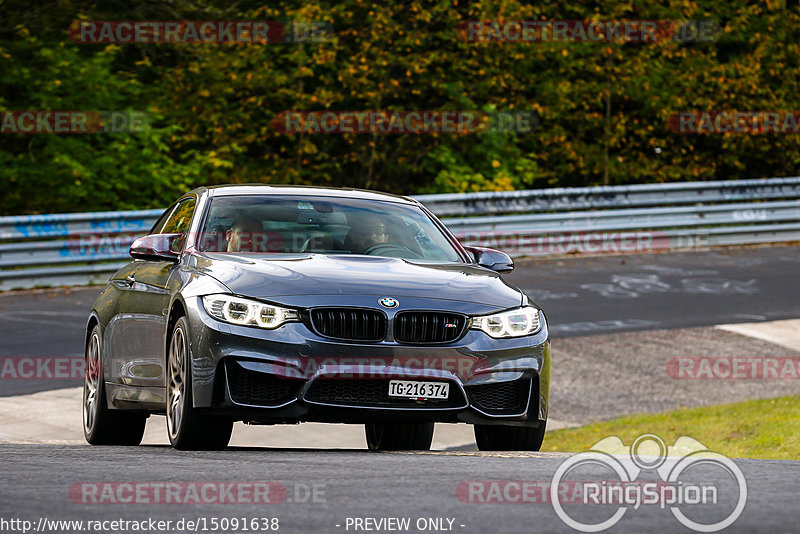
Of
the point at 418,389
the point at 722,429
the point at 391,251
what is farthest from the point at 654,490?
the point at 722,429

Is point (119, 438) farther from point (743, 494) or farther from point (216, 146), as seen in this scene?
point (216, 146)

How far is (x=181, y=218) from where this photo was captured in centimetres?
931

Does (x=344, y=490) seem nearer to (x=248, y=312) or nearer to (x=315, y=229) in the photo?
(x=248, y=312)

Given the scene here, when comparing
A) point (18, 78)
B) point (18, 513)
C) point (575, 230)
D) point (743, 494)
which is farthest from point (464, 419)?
point (18, 78)

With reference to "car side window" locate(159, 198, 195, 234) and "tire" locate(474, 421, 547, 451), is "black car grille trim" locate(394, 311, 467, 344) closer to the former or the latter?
"tire" locate(474, 421, 547, 451)

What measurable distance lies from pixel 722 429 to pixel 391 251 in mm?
4793

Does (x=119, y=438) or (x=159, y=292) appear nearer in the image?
(x=159, y=292)

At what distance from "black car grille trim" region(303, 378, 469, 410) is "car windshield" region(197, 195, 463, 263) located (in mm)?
1233

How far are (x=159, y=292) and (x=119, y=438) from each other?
156 cm

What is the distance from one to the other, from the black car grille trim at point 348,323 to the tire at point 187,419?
0.70 metres

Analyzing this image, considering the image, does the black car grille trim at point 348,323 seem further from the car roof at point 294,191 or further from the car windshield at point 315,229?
the car roof at point 294,191

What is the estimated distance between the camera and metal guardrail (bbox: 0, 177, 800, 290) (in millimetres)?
18672

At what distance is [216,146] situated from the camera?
81.0 ft

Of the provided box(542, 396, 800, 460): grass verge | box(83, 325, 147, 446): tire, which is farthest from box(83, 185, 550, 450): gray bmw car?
box(542, 396, 800, 460): grass verge
